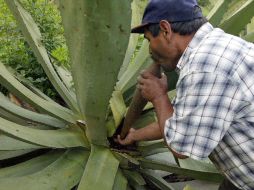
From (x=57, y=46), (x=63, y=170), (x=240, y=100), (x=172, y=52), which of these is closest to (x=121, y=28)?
(x=172, y=52)

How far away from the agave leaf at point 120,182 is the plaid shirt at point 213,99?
51 centimetres

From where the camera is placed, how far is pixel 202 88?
1268mm

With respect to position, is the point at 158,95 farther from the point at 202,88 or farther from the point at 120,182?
the point at 120,182

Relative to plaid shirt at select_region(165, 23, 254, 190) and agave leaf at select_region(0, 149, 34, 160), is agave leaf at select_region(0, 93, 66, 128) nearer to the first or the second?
agave leaf at select_region(0, 149, 34, 160)

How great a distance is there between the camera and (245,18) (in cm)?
184

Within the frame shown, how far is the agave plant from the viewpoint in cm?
142

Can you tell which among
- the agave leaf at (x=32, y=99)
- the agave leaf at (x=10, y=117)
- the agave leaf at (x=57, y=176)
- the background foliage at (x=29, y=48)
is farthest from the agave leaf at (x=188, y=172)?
the background foliage at (x=29, y=48)

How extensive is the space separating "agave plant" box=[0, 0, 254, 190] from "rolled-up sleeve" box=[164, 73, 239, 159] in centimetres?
22

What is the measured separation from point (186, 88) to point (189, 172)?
2.03ft

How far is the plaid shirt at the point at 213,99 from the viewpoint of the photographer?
4.15 feet

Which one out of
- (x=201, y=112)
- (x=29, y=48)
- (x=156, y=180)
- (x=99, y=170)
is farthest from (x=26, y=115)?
(x=201, y=112)

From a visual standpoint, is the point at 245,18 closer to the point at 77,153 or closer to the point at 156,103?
the point at 156,103

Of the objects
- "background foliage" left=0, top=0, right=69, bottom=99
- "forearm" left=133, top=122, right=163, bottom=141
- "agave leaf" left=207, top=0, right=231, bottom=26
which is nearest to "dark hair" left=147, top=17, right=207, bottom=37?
"forearm" left=133, top=122, right=163, bottom=141

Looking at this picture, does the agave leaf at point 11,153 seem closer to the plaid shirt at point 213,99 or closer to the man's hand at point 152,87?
the man's hand at point 152,87
